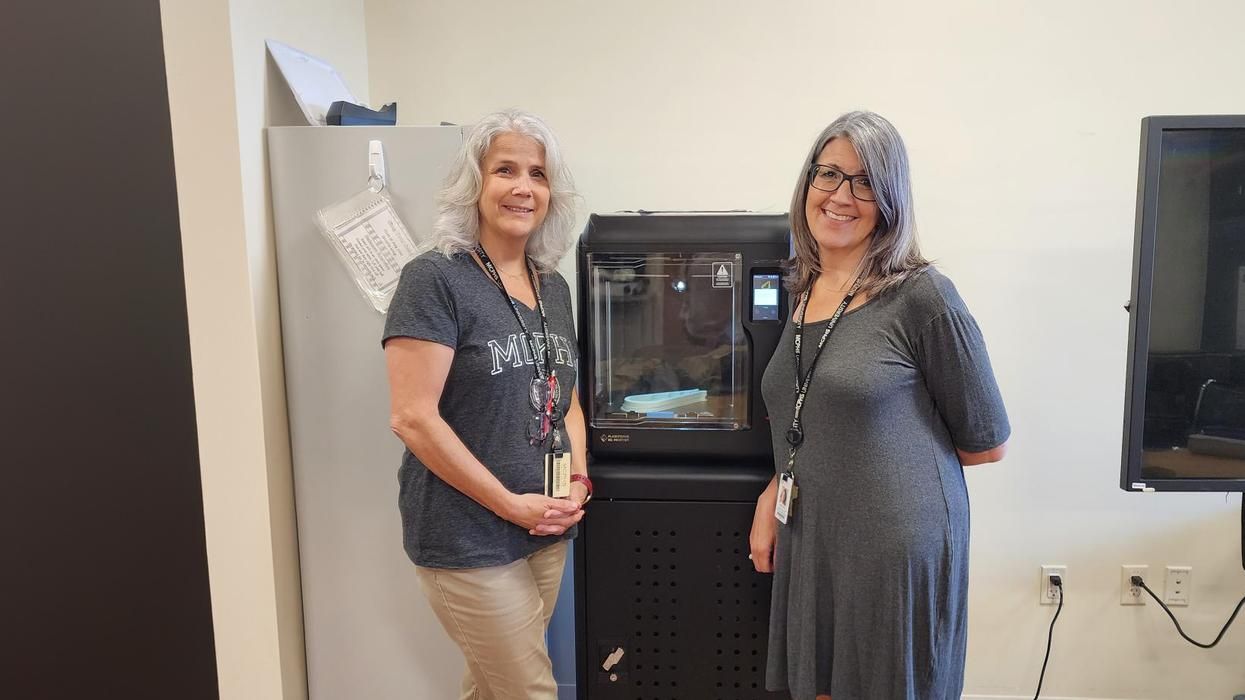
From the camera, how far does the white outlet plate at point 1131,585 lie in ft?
6.03

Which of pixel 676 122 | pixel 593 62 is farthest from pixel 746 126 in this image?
pixel 593 62

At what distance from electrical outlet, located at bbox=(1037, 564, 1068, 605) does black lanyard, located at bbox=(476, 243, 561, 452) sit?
1.45m

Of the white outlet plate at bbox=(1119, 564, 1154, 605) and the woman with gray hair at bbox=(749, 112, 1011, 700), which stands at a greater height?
the woman with gray hair at bbox=(749, 112, 1011, 700)

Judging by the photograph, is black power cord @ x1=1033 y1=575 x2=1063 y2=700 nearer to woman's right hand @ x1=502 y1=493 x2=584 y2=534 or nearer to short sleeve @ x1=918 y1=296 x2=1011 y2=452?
short sleeve @ x1=918 y1=296 x2=1011 y2=452

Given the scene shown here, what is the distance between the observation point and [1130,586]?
1844 mm

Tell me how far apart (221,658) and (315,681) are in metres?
0.22

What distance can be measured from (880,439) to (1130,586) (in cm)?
132

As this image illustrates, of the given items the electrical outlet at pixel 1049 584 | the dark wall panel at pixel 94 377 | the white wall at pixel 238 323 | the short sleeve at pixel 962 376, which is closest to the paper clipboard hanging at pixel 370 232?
the white wall at pixel 238 323

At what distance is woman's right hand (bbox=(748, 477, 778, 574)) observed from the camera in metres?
1.29

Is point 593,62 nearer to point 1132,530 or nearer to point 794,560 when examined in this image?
point 794,560

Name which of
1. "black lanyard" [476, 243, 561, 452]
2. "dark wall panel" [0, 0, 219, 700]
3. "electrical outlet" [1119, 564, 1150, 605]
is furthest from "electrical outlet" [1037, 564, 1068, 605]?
"dark wall panel" [0, 0, 219, 700]

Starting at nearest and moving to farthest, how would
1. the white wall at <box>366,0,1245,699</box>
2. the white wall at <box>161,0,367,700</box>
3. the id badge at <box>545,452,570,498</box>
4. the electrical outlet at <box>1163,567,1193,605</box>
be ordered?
the id badge at <box>545,452,570,498</box> < the white wall at <box>161,0,367,700</box> < the white wall at <box>366,0,1245,699</box> < the electrical outlet at <box>1163,567,1193,605</box>

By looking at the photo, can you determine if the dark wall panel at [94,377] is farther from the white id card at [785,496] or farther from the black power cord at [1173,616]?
the black power cord at [1173,616]

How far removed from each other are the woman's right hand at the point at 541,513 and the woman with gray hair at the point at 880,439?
1.28 ft
